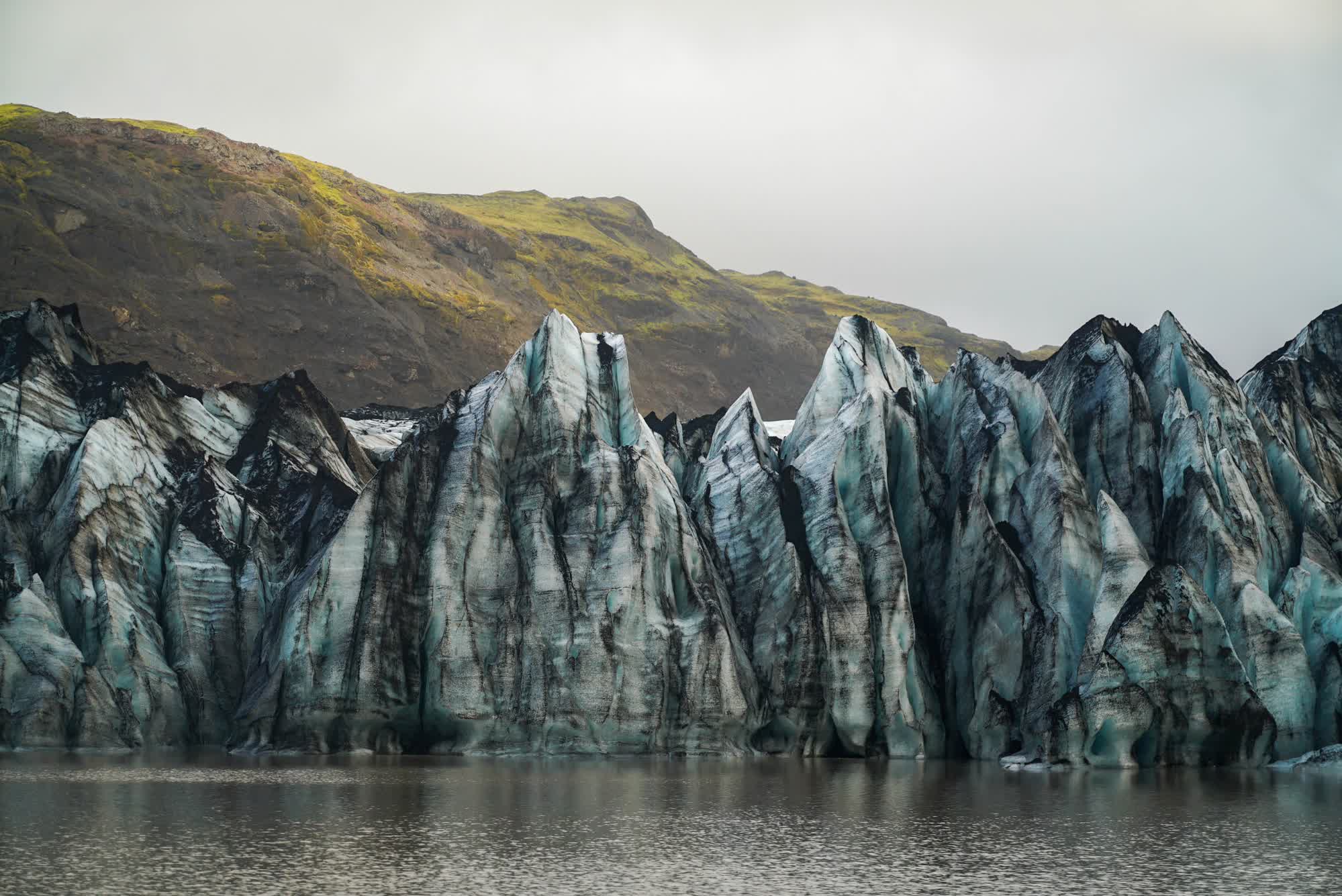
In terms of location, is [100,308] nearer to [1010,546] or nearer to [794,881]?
[1010,546]

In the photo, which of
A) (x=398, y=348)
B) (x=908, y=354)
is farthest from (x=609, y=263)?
(x=908, y=354)

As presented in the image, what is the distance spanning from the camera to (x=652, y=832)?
86.5 ft

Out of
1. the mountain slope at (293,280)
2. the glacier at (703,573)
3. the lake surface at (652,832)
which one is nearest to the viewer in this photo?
the lake surface at (652,832)

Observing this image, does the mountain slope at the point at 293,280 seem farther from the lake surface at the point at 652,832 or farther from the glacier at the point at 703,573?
the lake surface at the point at 652,832

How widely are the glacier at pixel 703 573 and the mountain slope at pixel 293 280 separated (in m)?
47.7

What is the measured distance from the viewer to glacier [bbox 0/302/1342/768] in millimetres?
48250

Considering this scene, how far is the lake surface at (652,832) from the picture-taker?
20781 mm

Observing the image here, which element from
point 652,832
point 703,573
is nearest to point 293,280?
point 703,573

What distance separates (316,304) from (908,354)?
68803 mm

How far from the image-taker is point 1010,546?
53312 millimetres

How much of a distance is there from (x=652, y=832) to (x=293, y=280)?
345ft

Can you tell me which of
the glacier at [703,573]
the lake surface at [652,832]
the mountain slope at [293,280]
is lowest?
the lake surface at [652,832]

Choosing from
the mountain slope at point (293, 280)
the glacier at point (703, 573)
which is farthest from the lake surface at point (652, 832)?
the mountain slope at point (293, 280)

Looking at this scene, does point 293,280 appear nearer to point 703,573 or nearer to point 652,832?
point 703,573
